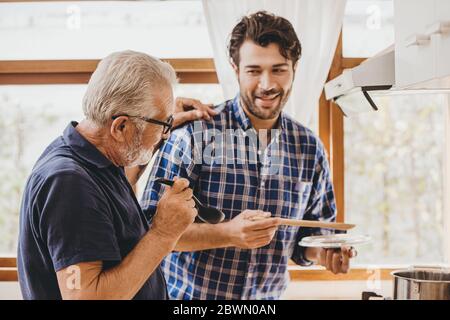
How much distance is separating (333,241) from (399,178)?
313 mm

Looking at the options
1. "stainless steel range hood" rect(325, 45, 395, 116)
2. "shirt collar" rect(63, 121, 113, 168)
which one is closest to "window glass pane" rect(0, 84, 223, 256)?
"shirt collar" rect(63, 121, 113, 168)

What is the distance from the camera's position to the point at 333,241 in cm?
139

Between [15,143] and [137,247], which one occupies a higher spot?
[15,143]

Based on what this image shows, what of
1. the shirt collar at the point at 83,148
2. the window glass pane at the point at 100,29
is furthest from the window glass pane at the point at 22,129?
the shirt collar at the point at 83,148

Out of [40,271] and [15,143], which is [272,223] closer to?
[40,271]

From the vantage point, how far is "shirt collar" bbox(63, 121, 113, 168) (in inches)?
40.6

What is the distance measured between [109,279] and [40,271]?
0.14 m

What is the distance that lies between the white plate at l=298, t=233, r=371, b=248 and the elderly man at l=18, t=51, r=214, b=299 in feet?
1.18

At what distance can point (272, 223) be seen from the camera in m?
1.36

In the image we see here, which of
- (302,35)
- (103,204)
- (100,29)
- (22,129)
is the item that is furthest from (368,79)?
(22,129)

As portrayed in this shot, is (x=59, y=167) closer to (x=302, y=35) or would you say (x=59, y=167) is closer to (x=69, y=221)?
(x=69, y=221)

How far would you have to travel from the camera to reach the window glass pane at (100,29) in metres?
1.38
